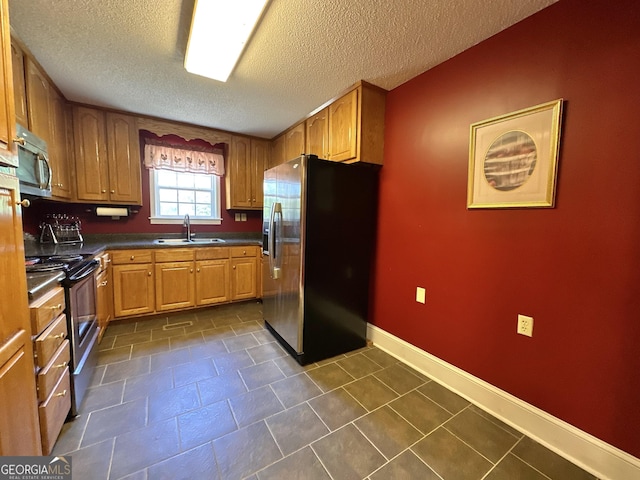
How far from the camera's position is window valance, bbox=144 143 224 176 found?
128 inches

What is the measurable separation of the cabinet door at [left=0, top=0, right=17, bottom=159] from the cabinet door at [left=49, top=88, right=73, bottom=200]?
5.94 feet

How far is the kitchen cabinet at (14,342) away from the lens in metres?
0.87

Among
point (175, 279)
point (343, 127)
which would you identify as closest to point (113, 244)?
point (175, 279)

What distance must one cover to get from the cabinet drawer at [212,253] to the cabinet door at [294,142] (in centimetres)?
152

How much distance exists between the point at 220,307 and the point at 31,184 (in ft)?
7.22

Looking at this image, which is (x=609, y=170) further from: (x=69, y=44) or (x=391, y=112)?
(x=69, y=44)

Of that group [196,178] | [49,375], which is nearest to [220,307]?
[196,178]

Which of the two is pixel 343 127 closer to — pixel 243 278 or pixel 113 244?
pixel 243 278

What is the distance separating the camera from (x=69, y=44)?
1783mm

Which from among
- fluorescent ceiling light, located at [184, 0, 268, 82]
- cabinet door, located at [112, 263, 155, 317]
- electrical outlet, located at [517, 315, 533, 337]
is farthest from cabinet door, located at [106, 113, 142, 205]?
electrical outlet, located at [517, 315, 533, 337]

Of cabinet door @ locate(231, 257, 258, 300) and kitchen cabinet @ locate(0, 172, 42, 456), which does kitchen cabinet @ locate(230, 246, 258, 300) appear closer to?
cabinet door @ locate(231, 257, 258, 300)

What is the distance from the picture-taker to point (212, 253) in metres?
3.20

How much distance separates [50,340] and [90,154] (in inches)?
96.0

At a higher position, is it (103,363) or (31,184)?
(31,184)
